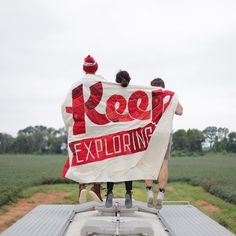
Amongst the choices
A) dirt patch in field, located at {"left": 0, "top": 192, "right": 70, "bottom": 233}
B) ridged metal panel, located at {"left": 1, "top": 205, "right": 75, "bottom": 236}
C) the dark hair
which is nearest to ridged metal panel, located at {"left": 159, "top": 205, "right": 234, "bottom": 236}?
ridged metal panel, located at {"left": 1, "top": 205, "right": 75, "bottom": 236}

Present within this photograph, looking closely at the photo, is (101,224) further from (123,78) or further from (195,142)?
(195,142)

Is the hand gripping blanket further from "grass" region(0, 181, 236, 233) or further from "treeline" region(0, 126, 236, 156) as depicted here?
"treeline" region(0, 126, 236, 156)

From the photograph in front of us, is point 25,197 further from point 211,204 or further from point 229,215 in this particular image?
point 229,215

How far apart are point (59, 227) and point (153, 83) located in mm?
2423

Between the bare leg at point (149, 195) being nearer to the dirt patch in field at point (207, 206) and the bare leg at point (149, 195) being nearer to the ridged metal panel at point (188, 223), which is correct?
the ridged metal panel at point (188, 223)

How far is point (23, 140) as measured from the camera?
9544cm

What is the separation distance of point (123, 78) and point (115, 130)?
0.70 m

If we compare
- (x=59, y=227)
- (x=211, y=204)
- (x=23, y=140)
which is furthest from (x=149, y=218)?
(x=23, y=140)

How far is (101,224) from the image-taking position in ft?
17.1

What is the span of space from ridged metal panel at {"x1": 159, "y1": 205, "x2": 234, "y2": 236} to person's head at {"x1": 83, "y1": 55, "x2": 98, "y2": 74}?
2.18 metres

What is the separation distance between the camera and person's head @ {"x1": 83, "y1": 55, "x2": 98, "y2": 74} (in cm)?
695

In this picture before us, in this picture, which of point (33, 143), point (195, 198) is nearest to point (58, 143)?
→ point (33, 143)

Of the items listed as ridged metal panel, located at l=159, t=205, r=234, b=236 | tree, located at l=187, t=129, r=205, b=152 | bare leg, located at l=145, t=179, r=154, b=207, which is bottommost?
ridged metal panel, located at l=159, t=205, r=234, b=236

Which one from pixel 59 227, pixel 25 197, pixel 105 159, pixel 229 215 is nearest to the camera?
pixel 59 227
